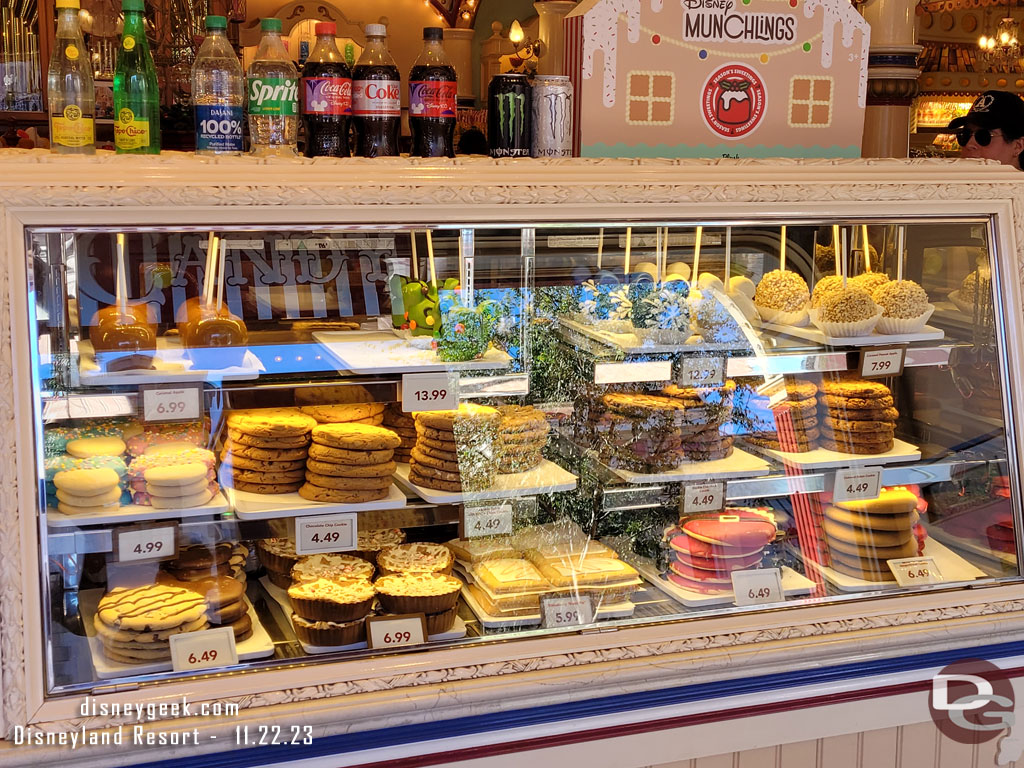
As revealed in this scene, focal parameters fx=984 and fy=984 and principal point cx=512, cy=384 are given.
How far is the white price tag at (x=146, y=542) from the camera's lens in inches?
78.6

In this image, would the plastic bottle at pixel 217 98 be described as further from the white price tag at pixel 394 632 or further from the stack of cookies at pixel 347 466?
the white price tag at pixel 394 632

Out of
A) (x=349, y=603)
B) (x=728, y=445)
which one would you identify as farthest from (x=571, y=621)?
(x=728, y=445)

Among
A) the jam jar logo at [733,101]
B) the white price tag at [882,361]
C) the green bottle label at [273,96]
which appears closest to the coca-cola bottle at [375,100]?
the green bottle label at [273,96]

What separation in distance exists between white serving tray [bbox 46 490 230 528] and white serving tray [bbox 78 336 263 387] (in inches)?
10.2

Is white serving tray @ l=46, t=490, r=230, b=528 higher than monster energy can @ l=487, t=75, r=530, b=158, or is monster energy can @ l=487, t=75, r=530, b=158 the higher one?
monster energy can @ l=487, t=75, r=530, b=158

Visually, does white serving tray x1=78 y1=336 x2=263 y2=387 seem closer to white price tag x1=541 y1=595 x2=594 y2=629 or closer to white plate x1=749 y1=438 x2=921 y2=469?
white price tag x1=541 y1=595 x2=594 y2=629

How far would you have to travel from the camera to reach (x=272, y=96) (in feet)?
6.42

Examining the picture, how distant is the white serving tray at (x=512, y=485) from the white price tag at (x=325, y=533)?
0.62 feet

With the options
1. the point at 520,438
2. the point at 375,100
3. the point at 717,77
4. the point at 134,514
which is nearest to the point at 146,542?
the point at 134,514

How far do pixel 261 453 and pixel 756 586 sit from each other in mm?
1187

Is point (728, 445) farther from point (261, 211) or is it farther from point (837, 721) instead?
point (261, 211)

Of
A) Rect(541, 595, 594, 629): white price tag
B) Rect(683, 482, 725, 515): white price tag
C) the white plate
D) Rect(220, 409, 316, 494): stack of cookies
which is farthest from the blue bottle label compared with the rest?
the white plate

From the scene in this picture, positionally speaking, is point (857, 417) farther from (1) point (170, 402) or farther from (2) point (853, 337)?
(1) point (170, 402)

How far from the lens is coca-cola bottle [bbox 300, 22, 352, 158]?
1955 mm
